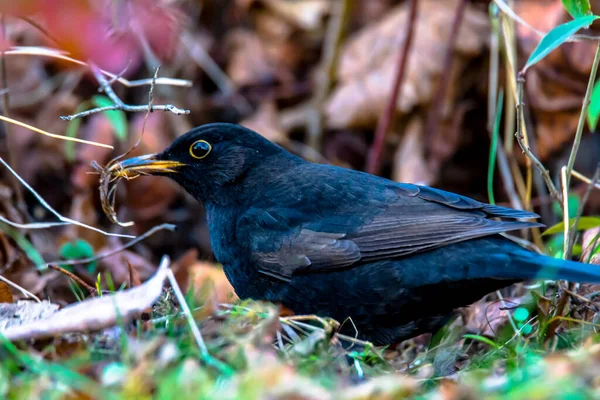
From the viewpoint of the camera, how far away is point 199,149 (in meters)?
4.70

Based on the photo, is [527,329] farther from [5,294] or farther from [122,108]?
[5,294]

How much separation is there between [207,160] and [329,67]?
2.80m

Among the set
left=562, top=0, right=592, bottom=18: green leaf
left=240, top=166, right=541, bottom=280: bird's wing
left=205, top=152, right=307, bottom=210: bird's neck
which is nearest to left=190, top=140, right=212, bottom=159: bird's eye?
left=205, top=152, right=307, bottom=210: bird's neck

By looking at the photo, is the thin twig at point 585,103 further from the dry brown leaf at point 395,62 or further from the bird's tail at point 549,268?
the dry brown leaf at point 395,62

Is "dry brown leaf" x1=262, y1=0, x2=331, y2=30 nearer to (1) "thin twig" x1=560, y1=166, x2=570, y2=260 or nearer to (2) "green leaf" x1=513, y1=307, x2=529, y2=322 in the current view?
(1) "thin twig" x1=560, y1=166, x2=570, y2=260

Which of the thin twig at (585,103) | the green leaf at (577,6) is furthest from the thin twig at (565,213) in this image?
the green leaf at (577,6)

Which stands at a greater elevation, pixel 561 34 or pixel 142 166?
pixel 561 34

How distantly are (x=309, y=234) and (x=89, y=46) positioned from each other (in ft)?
4.84

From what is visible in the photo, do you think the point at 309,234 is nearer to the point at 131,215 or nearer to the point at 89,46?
the point at 89,46

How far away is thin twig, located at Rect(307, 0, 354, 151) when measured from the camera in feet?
22.9

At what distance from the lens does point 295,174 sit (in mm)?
4566

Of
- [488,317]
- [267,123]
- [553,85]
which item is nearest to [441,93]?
[553,85]

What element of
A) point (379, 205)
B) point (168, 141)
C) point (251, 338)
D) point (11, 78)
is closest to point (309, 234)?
point (379, 205)

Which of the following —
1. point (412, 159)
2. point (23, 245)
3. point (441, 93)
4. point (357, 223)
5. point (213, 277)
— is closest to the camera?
point (357, 223)
